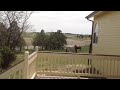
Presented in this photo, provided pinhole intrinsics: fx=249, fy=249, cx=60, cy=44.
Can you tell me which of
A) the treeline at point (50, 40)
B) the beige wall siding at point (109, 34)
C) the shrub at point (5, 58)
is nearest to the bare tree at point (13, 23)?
the shrub at point (5, 58)

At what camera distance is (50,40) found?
2378cm

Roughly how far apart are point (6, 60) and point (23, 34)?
7211 mm

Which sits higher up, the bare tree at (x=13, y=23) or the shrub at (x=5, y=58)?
the bare tree at (x=13, y=23)

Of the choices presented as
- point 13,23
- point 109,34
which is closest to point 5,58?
point 13,23

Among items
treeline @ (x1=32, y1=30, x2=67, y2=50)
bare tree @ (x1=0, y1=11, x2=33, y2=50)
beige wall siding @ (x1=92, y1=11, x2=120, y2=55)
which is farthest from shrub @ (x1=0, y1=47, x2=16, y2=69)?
treeline @ (x1=32, y1=30, x2=67, y2=50)

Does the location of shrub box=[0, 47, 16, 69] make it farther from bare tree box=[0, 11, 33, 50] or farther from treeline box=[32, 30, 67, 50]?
treeline box=[32, 30, 67, 50]

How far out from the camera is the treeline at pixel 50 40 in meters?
22.7

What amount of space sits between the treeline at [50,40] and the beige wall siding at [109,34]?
9.75 metres

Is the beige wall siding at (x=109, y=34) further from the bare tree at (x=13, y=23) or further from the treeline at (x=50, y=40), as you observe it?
the treeline at (x=50, y=40)

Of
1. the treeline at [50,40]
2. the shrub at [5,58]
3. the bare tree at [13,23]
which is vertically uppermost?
the bare tree at [13,23]

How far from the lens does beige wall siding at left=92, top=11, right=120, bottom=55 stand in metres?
9.75

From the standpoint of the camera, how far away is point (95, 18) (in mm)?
14430
